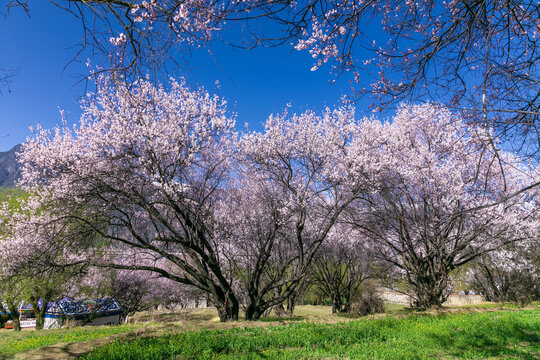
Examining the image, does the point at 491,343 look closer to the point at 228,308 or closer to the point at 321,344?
the point at 321,344

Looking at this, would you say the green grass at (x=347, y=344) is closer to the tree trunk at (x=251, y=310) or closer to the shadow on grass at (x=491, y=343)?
the shadow on grass at (x=491, y=343)

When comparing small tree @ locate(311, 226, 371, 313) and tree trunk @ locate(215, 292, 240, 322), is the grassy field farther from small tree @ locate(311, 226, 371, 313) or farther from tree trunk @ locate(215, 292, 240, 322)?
small tree @ locate(311, 226, 371, 313)

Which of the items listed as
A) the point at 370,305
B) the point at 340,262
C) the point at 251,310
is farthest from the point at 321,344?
the point at 340,262

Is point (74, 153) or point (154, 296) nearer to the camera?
point (74, 153)

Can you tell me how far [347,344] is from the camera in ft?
20.9

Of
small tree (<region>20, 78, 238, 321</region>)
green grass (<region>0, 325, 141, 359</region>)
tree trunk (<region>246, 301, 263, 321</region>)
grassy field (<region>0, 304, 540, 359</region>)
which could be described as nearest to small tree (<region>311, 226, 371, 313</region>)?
tree trunk (<region>246, 301, 263, 321</region>)

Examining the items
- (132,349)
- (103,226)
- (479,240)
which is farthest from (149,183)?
(479,240)

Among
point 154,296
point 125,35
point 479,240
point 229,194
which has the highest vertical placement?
point 229,194

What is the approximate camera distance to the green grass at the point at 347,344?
17.9 feet

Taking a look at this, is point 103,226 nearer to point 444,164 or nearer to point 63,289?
point 63,289

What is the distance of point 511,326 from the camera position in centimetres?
849

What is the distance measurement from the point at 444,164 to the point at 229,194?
10.1 m

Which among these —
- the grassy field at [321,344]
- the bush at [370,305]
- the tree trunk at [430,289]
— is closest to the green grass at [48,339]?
the grassy field at [321,344]

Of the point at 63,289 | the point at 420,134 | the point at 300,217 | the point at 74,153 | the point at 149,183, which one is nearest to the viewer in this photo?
the point at 149,183
